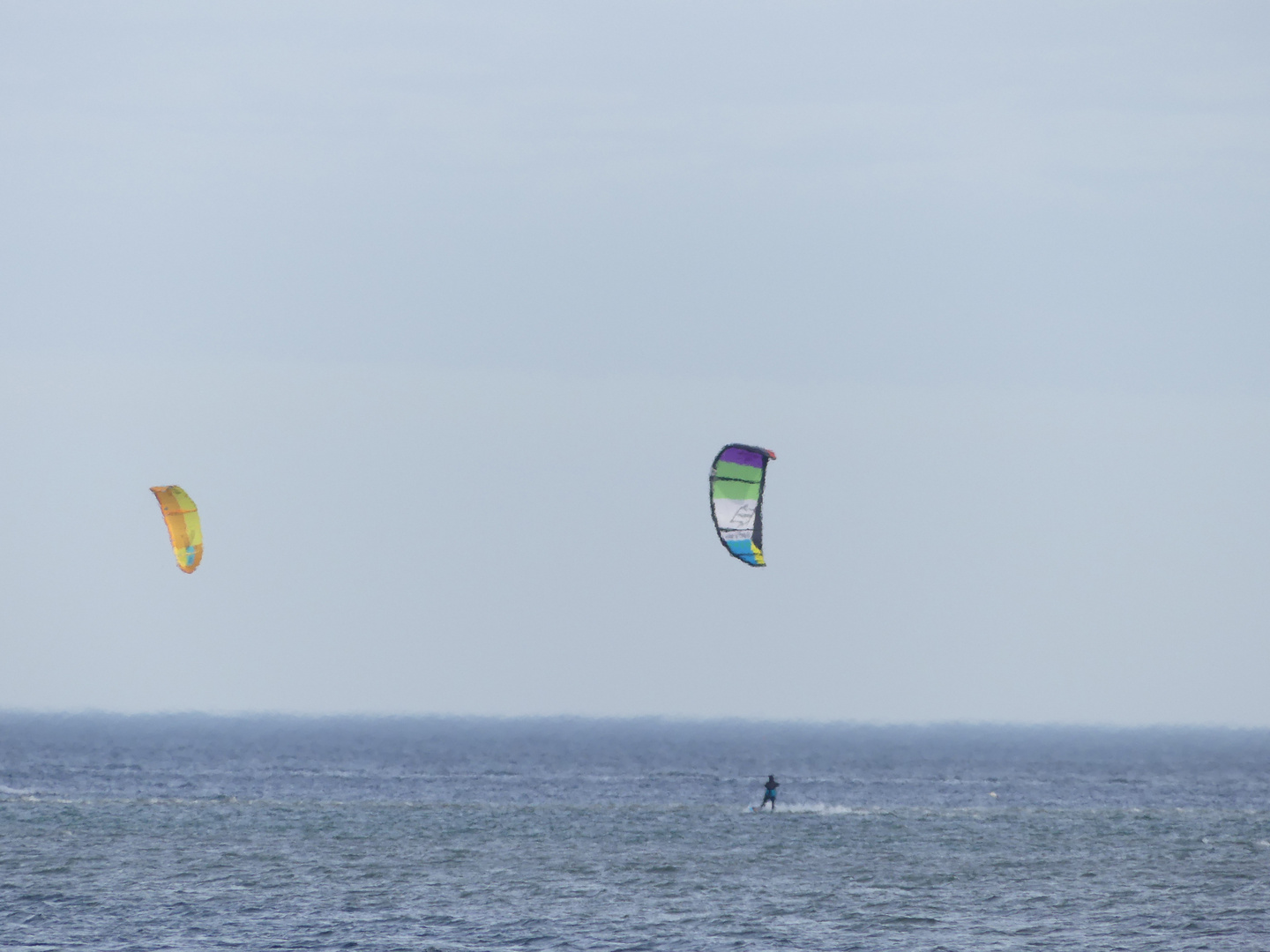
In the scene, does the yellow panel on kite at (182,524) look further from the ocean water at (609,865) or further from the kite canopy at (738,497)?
the kite canopy at (738,497)

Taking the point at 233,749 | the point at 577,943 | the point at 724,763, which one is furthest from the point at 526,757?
the point at 577,943

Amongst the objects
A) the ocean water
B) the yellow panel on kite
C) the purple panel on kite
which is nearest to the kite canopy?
the purple panel on kite

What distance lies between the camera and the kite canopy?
30.4 metres

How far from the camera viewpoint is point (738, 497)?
31.2 metres

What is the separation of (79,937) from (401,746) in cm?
10560

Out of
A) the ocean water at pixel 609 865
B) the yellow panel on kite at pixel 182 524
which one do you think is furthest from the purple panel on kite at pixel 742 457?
the yellow panel on kite at pixel 182 524

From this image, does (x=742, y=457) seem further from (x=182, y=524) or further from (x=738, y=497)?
(x=182, y=524)

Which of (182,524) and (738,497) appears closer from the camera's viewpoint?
(738,497)

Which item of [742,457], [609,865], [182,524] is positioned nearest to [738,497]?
[742,457]

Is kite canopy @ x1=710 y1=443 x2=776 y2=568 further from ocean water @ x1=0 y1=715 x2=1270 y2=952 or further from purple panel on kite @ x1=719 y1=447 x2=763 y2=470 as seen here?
ocean water @ x1=0 y1=715 x2=1270 y2=952

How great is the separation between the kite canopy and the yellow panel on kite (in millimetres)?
15304

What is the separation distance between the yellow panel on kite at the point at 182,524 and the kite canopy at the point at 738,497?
50.2 feet

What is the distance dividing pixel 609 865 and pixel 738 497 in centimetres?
1136

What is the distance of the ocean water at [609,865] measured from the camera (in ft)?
93.5
